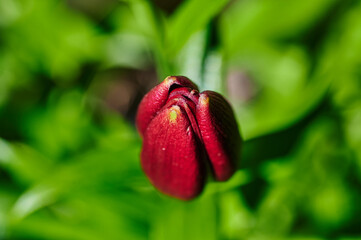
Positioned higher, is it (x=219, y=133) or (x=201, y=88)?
(x=201, y=88)

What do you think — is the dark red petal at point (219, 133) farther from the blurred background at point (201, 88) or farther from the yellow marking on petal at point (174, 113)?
the blurred background at point (201, 88)

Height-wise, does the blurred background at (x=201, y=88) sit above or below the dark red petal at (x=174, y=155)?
above

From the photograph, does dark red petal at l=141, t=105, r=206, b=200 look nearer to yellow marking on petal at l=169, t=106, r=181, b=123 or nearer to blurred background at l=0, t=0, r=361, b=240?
yellow marking on petal at l=169, t=106, r=181, b=123

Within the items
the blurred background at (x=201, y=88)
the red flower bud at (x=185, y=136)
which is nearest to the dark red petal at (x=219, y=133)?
the red flower bud at (x=185, y=136)

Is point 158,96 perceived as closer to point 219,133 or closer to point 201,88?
point 219,133

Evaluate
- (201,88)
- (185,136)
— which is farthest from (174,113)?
(201,88)

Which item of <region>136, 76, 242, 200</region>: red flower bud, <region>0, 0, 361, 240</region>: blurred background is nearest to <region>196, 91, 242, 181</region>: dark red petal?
<region>136, 76, 242, 200</region>: red flower bud
